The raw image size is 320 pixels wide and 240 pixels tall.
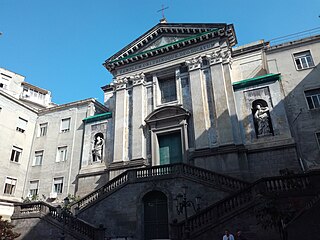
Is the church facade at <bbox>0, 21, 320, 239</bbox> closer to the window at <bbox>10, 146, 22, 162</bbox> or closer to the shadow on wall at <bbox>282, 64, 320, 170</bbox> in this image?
the shadow on wall at <bbox>282, 64, 320, 170</bbox>

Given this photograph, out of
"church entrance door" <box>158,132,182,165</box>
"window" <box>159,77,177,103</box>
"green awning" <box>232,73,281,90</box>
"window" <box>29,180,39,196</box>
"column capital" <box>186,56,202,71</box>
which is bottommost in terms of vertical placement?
"window" <box>29,180,39,196</box>

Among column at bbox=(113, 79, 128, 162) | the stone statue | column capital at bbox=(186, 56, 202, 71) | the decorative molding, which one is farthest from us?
the decorative molding

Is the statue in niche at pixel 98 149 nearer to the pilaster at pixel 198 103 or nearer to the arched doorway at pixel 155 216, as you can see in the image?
the arched doorway at pixel 155 216

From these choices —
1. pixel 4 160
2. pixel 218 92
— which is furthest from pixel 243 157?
pixel 4 160

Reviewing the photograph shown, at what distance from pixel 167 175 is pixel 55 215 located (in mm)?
7349

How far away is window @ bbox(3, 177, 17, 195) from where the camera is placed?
925 inches

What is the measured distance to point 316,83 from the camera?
1934 centimetres

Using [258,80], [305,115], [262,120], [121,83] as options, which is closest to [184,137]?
[262,120]

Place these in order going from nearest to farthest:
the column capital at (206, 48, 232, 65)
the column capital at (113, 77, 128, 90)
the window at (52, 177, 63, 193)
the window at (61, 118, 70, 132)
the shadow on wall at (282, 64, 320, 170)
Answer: the shadow on wall at (282, 64, 320, 170)
the column capital at (206, 48, 232, 65)
the window at (52, 177, 63, 193)
the column capital at (113, 77, 128, 90)
the window at (61, 118, 70, 132)

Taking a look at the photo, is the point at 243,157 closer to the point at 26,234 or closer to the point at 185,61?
the point at 185,61

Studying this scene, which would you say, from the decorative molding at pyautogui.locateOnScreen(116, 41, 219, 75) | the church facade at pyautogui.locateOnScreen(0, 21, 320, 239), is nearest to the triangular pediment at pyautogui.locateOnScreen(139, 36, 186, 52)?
the church facade at pyautogui.locateOnScreen(0, 21, 320, 239)

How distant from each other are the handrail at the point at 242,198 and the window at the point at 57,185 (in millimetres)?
15011

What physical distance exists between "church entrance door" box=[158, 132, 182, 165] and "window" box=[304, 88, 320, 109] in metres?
9.81

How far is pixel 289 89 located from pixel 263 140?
15.7 feet
